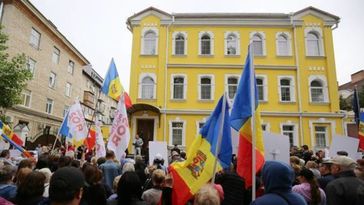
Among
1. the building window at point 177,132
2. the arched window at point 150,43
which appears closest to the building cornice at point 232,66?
the arched window at point 150,43

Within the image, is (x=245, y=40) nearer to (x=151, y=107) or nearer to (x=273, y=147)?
(x=151, y=107)

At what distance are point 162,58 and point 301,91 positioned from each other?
1090 centimetres

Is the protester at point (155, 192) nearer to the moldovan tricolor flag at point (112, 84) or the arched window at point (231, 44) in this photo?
the moldovan tricolor flag at point (112, 84)

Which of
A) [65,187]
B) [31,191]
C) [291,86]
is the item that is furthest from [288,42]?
[65,187]

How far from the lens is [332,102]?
21266mm

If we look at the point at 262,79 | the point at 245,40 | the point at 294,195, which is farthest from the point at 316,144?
the point at 294,195

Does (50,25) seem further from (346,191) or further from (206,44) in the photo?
(346,191)

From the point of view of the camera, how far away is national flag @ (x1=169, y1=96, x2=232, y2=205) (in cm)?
425

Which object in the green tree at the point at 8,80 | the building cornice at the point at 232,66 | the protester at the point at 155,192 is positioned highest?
the building cornice at the point at 232,66

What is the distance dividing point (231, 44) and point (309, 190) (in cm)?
1969

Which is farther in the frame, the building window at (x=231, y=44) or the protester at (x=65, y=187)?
the building window at (x=231, y=44)

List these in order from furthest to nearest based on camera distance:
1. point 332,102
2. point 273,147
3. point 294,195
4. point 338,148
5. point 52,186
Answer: point 332,102 < point 338,148 < point 273,147 < point 294,195 < point 52,186

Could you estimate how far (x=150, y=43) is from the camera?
22.6 m

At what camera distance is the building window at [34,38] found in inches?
1047
